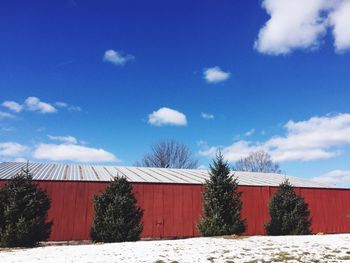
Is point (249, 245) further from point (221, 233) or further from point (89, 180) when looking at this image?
point (89, 180)

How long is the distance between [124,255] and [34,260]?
113 inches

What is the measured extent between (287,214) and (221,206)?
4.36 meters

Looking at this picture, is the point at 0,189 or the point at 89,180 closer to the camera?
the point at 0,189

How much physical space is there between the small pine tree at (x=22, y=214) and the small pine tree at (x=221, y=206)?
7.95 meters

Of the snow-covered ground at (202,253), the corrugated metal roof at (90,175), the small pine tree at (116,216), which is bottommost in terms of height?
the snow-covered ground at (202,253)

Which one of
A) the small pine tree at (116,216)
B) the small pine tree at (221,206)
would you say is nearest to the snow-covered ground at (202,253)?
the small pine tree at (116,216)

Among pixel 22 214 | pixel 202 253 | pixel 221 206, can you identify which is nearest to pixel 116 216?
pixel 22 214

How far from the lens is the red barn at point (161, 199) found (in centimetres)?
2106

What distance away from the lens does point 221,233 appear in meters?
18.1

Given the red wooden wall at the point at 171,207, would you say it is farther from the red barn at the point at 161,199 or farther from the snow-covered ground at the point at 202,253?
the snow-covered ground at the point at 202,253

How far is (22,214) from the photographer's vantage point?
51.8ft

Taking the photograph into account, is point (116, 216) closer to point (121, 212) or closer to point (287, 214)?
point (121, 212)

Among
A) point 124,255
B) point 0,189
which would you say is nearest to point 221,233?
point 124,255

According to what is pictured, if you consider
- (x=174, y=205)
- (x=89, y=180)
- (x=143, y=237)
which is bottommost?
(x=143, y=237)
